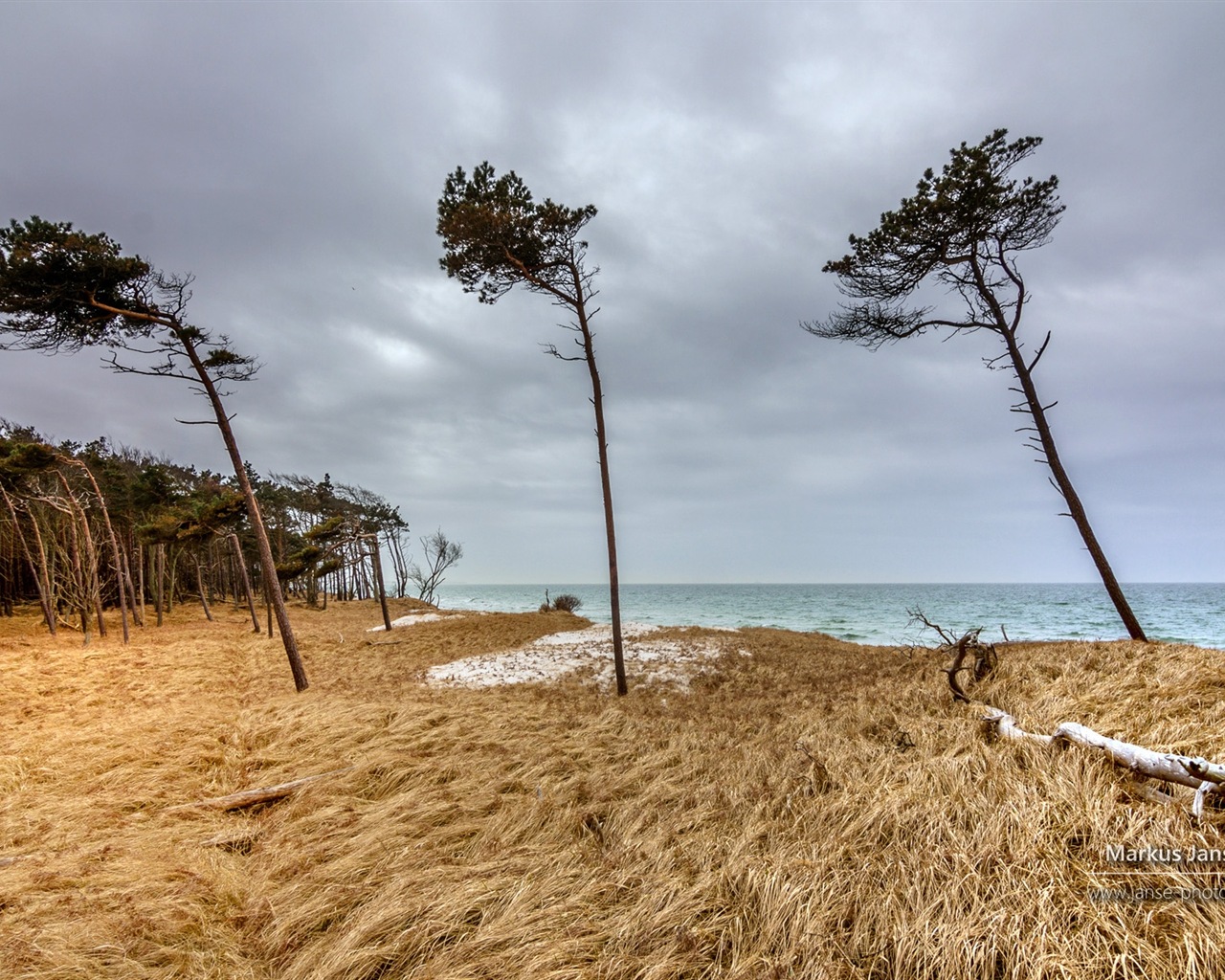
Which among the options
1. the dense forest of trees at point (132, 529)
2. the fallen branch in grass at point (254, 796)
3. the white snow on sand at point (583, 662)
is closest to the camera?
the fallen branch in grass at point (254, 796)

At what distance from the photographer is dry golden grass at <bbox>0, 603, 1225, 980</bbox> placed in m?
2.54

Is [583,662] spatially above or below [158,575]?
below

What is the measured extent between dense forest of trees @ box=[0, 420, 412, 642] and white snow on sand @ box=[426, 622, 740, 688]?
602cm

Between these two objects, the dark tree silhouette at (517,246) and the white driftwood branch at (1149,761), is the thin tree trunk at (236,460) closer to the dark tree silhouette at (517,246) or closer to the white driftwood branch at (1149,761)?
the dark tree silhouette at (517,246)

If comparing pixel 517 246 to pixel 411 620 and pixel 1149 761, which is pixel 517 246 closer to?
pixel 1149 761

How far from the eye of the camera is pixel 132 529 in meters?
21.0

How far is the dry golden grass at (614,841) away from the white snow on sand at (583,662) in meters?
3.95

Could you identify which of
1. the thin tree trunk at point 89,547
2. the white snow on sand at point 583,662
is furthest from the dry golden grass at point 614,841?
the thin tree trunk at point 89,547

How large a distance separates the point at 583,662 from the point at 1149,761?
11339 mm

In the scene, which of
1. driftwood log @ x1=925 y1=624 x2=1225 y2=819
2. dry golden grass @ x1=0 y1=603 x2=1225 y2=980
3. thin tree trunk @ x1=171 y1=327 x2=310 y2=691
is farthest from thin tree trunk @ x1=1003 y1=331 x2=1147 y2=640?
thin tree trunk @ x1=171 y1=327 x2=310 y2=691

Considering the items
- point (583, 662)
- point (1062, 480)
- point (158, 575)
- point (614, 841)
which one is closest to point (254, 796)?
point (614, 841)

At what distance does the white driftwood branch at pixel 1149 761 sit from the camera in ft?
10.4

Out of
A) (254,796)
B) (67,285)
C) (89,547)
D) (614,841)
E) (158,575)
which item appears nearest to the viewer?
(614,841)

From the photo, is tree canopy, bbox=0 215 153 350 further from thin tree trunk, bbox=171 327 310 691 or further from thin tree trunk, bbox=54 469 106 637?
thin tree trunk, bbox=54 469 106 637
